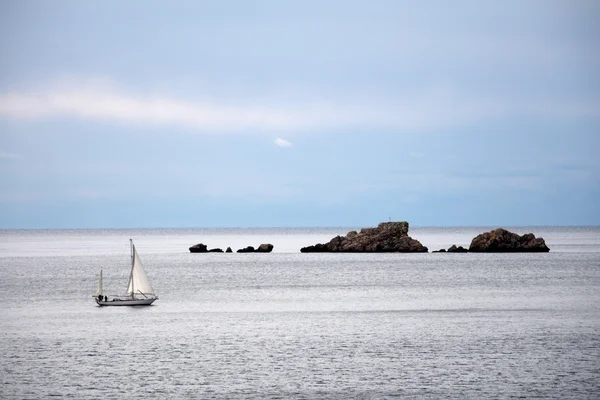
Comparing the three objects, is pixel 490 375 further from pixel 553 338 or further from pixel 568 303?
pixel 568 303

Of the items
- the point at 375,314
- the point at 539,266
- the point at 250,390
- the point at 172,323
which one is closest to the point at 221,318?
the point at 172,323

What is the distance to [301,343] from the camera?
202ft

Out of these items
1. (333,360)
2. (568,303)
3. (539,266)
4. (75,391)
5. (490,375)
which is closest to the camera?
(75,391)

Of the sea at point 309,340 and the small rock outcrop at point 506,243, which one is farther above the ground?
the small rock outcrop at point 506,243

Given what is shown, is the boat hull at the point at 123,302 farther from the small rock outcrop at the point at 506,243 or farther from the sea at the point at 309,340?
the small rock outcrop at the point at 506,243

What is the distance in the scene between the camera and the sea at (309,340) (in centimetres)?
4619

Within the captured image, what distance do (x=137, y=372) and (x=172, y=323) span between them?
24020 millimetres

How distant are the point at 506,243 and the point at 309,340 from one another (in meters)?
136

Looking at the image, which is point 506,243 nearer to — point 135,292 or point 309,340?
point 135,292

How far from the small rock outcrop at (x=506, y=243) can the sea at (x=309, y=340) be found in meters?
66.3

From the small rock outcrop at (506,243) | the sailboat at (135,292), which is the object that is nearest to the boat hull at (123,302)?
the sailboat at (135,292)

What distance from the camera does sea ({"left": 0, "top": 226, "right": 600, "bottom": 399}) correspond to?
4619 cm

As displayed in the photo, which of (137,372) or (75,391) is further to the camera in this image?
(137,372)

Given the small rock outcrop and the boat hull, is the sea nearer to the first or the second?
the boat hull
